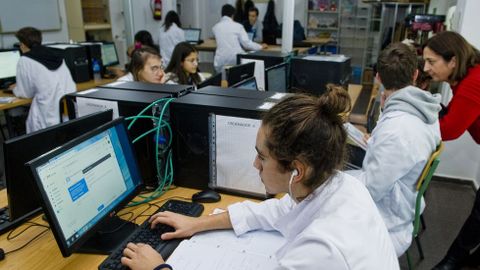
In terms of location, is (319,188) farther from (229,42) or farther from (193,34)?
(193,34)

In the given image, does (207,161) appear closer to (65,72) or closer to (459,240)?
(459,240)

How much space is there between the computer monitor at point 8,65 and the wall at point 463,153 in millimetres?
4146

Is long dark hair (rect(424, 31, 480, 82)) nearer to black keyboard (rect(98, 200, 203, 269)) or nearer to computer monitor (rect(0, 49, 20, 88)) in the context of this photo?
black keyboard (rect(98, 200, 203, 269))

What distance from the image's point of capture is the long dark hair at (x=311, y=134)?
0.85 meters

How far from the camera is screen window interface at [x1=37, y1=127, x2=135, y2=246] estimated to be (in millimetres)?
982

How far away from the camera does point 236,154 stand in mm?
1431

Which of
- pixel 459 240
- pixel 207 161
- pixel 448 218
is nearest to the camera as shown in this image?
pixel 207 161

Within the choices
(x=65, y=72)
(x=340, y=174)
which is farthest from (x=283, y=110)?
(x=65, y=72)

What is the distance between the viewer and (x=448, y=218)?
8.92ft

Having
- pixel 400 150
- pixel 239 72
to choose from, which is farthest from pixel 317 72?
pixel 400 150

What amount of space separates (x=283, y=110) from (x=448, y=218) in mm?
2394

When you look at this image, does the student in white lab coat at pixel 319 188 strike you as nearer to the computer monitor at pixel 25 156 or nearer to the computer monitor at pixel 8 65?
the computer monitor at pixel 25 156

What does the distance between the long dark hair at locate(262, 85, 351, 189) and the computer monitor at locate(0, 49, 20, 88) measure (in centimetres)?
391

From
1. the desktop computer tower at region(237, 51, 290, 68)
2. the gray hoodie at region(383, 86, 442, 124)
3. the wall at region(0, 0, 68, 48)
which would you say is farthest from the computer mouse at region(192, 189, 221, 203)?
the wall at region(0, 0, 68, 48)
